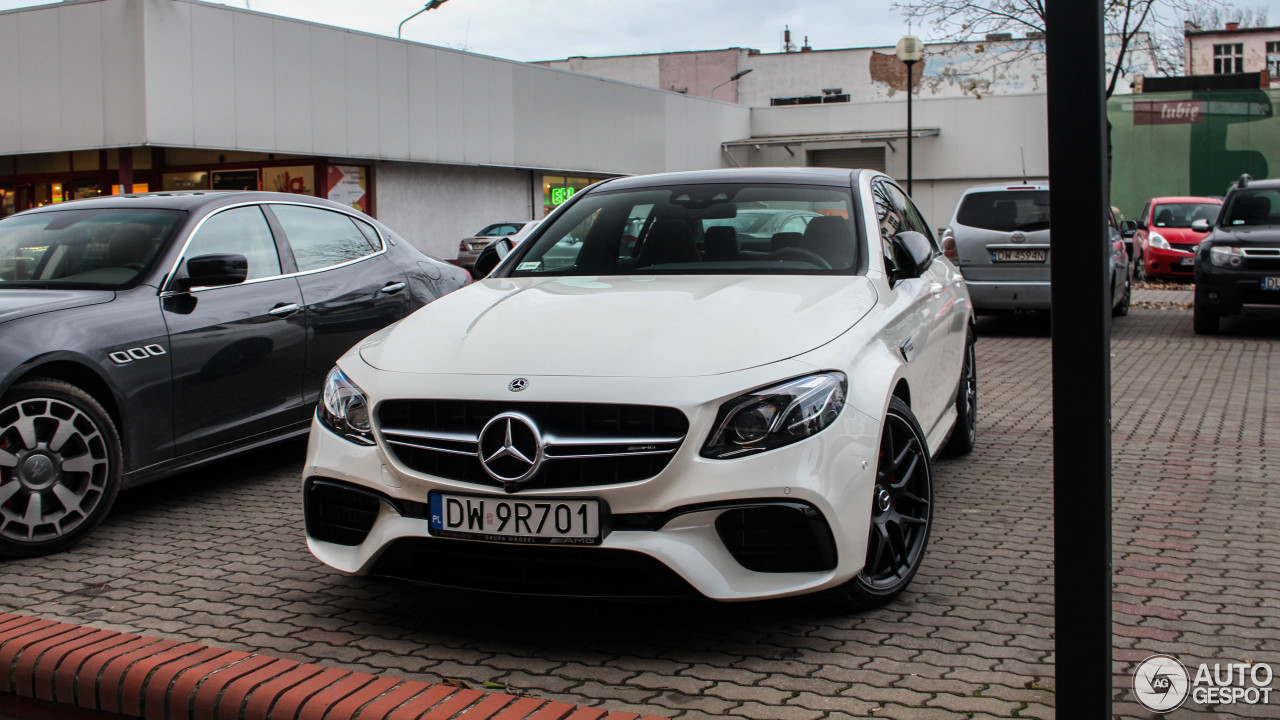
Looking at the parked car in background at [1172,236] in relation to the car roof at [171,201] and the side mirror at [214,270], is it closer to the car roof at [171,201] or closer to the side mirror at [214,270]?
the car roof at [171,201]

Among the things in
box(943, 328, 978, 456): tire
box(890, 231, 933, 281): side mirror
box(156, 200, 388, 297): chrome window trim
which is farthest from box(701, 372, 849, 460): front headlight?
box(156, 200, 388, 297): chrome window trim

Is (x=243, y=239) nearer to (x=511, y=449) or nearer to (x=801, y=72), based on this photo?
(x=511, y=449)

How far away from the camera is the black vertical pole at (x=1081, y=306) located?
192 centimetres

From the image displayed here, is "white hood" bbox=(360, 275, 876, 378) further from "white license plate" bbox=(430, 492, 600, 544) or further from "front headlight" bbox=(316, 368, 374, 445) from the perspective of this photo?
"white license plate" bbox=(430, 492, 600, 544)

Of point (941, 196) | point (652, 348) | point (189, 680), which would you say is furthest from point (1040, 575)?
point (941, 196)

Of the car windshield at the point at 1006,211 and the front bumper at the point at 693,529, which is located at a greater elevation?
the car windshield at the point at 1006,211

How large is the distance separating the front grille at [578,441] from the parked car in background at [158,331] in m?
2.08

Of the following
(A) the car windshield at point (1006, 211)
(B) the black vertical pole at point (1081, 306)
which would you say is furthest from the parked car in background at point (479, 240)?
(B) the black vertical pole at point (1081, 306)

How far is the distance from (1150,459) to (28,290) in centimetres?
570

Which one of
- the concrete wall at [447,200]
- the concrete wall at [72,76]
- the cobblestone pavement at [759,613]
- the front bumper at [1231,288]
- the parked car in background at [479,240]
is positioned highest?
the concrete wall at [72,76]

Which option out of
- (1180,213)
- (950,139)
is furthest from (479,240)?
(950,139)

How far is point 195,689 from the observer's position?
10.4ft

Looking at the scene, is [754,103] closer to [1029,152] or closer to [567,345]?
[1029,152]

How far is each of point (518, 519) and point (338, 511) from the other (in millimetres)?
722
